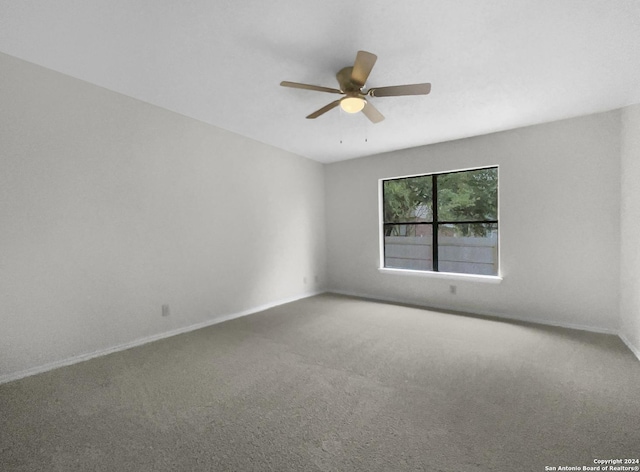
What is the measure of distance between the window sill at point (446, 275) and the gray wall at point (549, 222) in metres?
0.06

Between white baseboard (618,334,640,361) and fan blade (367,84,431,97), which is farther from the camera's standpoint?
white baseboard (618,334,640,361)

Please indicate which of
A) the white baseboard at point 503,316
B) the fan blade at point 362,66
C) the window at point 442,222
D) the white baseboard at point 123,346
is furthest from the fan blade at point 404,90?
the white baseboard at point 123,346

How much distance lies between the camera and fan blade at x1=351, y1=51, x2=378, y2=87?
1959mm

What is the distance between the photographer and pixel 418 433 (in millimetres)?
1681

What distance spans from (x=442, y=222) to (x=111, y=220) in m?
4.40

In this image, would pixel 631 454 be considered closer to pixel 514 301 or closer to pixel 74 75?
pixel 514 301

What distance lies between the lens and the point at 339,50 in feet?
7.36

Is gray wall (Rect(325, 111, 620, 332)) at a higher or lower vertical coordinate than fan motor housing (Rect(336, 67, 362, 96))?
lower

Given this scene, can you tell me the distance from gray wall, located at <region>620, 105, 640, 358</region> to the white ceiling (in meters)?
0.33

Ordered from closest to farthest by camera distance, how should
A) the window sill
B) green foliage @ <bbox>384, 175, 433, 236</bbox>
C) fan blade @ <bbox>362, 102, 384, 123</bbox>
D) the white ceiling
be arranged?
the white ceiling → fan blade @ <bbox>362, 102, 384, 123</bbox> → the window sill → green foliage @ <bbox>384, 175, 433, 236</bbox>

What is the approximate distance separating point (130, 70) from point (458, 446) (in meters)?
3.77

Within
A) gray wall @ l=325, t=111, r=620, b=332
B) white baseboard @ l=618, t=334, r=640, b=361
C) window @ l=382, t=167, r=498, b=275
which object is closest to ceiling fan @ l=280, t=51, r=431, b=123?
gray wall @ l=325, t=111, r=620, b=332

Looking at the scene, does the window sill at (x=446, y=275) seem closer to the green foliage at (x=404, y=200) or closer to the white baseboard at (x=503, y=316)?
the white baseboard at (x=503, y=316)

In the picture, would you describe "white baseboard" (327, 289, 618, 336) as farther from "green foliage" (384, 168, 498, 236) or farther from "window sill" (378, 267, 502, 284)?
"green foliage" (384, 168, 498, 236)
